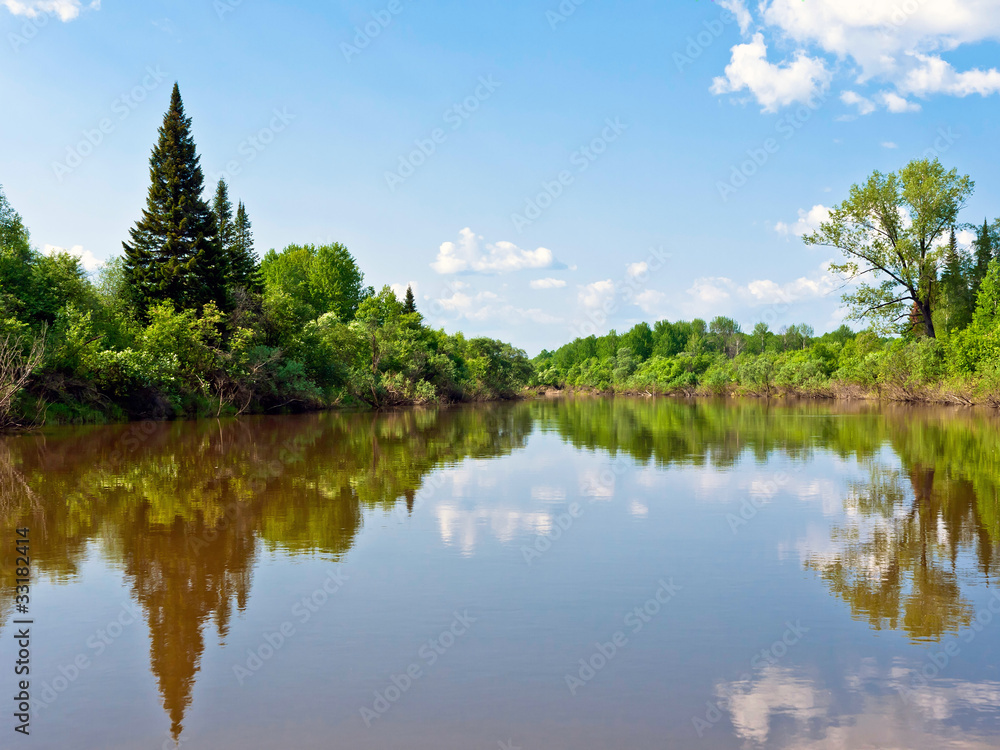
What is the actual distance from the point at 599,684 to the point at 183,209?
4072 centimetres

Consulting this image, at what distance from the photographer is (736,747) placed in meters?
4.31

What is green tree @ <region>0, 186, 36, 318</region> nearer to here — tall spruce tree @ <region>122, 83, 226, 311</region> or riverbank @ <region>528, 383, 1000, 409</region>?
tall spruce tree @ <region>122, 83, 226, 311</region>

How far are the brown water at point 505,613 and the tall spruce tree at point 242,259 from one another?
107 ft

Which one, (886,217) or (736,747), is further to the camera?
(886,217)

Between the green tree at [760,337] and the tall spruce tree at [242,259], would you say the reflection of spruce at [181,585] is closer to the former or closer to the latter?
the tall spruce tree at [242,259]

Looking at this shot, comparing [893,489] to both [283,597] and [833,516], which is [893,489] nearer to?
[833,516]

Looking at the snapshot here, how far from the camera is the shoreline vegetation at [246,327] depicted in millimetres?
29672

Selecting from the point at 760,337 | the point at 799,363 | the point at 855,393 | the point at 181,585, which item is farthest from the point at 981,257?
the point at 760,337

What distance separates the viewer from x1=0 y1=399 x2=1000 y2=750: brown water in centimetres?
463

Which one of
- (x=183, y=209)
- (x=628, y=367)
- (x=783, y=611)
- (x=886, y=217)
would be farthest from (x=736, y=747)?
(x=628, y=367)

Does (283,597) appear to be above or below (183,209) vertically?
below

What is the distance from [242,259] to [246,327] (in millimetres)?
9257

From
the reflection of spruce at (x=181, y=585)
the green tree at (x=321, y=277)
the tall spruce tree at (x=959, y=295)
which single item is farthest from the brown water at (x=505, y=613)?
the green tree at (x=321, y=277)

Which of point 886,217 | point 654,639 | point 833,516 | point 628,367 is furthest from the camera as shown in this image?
point 628,367
